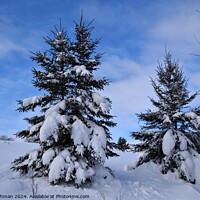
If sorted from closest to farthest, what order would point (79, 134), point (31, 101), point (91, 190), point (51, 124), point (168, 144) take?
point (91, 190) < point (51, 124) < point (79, 134) < point (31, 101) < point (168, 144)

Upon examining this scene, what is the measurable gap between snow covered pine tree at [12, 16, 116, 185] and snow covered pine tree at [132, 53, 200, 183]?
4221 mm

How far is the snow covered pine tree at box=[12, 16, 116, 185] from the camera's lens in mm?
7320

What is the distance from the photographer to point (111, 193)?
275 inches

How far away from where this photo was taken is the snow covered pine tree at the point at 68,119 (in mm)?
7320

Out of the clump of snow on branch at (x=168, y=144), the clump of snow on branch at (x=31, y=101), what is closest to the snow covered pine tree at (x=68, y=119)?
the clump of snow on branch at (x=31, y=101)

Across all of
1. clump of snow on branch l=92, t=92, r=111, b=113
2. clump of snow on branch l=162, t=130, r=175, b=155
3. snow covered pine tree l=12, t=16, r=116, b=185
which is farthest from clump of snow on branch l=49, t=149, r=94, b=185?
clump of snow on branch l=162, t=130, r=175, b=155

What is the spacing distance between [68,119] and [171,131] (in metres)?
6.43

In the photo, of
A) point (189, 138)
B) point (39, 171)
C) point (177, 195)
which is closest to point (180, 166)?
point (189, 138)

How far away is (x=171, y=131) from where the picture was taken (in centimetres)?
1163

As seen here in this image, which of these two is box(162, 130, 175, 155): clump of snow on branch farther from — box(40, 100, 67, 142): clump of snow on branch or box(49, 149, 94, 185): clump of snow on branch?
box(40, 100, 67, 142): clump of snow on branch

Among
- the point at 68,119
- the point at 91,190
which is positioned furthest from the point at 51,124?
the point at 91,190

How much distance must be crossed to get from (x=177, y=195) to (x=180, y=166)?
3.06m

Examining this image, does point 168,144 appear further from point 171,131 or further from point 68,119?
point 68,119

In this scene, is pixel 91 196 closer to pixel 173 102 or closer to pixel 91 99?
pixel 91 99
